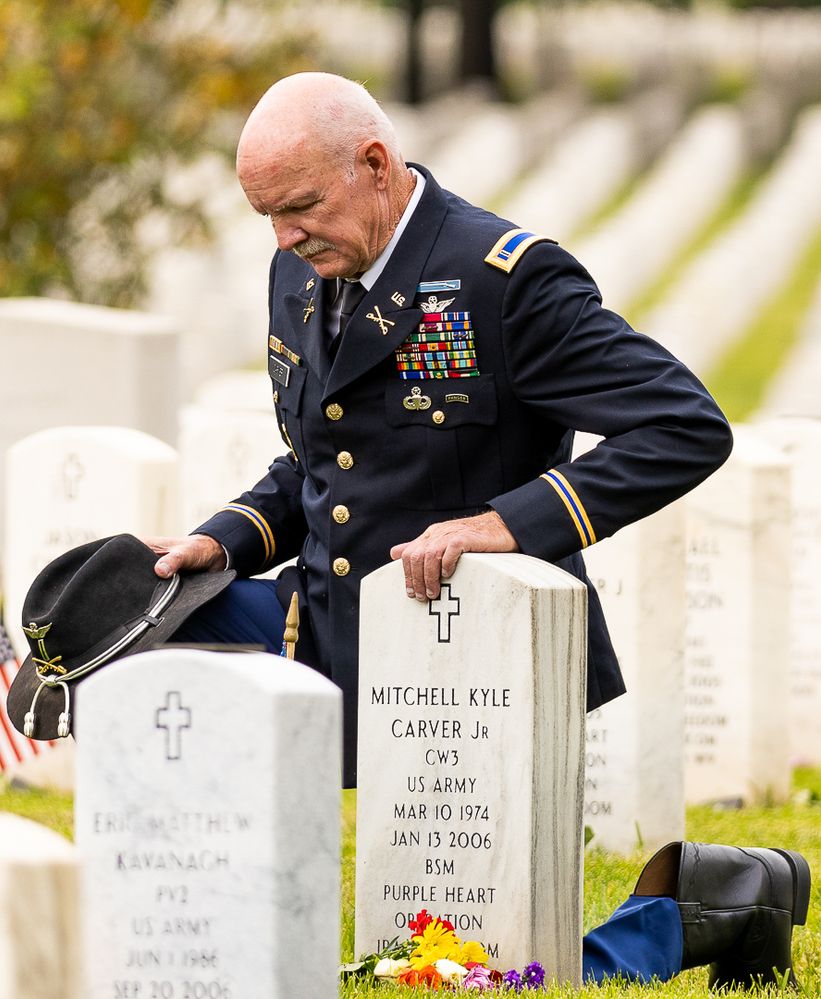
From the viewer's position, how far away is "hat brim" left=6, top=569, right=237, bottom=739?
4121 mm

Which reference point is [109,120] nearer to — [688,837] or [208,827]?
[688,837]

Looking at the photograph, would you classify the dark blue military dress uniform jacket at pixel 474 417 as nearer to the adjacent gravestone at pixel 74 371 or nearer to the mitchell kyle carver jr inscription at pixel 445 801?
the mitchell kyle carver jr inscription at pixel 445 801

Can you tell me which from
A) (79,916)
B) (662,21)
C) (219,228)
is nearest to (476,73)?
(662,21)

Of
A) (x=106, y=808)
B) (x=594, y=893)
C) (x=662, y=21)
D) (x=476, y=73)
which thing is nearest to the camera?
(x=106, y=808)

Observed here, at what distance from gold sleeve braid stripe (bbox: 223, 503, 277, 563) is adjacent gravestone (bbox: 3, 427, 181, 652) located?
1.90m

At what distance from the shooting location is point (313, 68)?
45.0 feet

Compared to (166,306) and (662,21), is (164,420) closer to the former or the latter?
(166,306)

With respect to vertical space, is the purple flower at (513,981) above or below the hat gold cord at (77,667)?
below

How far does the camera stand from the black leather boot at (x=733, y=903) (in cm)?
409

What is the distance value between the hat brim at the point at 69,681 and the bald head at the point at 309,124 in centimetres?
90

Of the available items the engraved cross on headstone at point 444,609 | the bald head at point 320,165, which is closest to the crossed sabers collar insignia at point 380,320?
the bald head at point 320,165

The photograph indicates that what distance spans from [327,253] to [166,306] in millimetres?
11780

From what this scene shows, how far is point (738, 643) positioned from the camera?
6.64m

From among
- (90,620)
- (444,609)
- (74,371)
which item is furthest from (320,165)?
(74,371)
